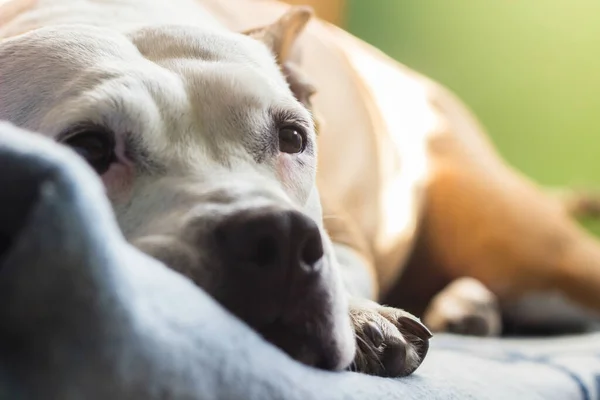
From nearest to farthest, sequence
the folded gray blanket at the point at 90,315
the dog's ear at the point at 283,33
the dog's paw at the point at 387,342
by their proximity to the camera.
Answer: the folded gray blanket at the point at 90,315
the dog's paw at the point at 387,342
the dog's ear at the point at 283,33

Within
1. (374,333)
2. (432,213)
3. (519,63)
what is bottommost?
(432,213)

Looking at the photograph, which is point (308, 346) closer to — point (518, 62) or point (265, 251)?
point (265, 251)

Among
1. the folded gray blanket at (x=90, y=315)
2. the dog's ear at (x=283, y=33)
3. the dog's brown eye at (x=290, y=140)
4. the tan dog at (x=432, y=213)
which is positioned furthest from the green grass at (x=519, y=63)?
the folded gray blanket at (x=90, y=315)

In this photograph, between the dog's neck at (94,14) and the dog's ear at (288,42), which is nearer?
the dog's neck at (94,14)

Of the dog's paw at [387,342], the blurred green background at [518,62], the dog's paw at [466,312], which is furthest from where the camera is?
the blurred green background at [518,62]

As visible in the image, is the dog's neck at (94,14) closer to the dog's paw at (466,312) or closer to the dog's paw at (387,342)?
the dog's paw at (387,342)

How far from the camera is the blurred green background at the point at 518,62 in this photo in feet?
10.1

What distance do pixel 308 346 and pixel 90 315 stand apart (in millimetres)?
301

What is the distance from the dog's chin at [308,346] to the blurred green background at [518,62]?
259 cm

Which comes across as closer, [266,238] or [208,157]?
[266,238]

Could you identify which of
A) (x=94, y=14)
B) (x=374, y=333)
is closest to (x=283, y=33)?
(x=94, y=14)

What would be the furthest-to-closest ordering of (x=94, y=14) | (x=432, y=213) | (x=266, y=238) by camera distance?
1. (x=432, y=213)
2. (x=94, y=14)
3. (x=266, y=238)

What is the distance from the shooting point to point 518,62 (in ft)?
10.3

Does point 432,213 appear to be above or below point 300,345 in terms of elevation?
below
